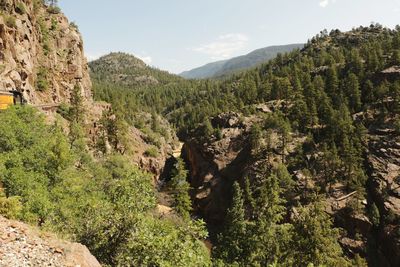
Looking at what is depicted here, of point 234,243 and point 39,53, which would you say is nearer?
point 234,243

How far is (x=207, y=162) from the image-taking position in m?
86.8

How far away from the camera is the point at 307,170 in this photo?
2623 inches

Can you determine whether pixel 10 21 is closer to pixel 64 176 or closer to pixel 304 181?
pixel 64 176

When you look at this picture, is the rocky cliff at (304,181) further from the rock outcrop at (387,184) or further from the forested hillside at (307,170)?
the forested hillside at (307,170)

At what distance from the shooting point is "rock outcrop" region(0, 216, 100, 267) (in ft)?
41.9

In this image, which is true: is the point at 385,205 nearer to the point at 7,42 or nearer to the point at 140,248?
the point at 140,248

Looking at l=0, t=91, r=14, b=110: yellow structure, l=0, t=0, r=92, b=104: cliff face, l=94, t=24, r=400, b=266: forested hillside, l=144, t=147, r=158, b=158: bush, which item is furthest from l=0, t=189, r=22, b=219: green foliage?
l=144, t=147, r=158, b=158: bush

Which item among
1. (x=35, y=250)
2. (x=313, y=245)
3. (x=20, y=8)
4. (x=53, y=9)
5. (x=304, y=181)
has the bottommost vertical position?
(x=304, y=181)

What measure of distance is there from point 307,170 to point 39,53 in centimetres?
6029

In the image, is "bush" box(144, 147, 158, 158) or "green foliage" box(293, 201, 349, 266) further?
"bush" box(144, 147, 158, 158)

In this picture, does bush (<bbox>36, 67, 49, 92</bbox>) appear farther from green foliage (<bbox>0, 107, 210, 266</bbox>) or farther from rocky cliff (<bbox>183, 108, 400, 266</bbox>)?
rocky cliff (<bbox>183, 108, 400, 266</bbox>)

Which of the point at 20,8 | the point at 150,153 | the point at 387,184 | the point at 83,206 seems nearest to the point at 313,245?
the point at 83,206

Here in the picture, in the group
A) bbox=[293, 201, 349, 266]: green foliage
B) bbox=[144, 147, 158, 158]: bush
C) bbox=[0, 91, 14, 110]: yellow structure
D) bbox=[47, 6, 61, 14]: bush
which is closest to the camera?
bbox=[293, 201, 349, 266]: green foliage

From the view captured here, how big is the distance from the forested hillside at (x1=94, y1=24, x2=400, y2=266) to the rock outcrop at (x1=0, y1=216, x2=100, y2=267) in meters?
26.2
